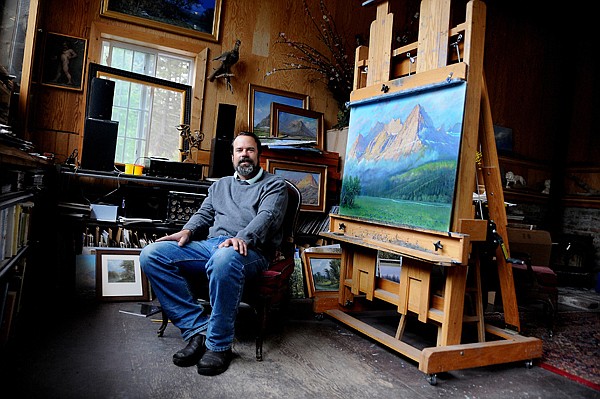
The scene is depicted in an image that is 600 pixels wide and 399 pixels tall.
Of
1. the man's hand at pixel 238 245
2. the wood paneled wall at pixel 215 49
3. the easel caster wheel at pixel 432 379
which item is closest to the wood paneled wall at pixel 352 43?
the wood paneled wall at pixel 215 49

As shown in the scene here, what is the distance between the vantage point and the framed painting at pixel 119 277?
3028 millimetres

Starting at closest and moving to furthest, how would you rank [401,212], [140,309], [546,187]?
[401,212]
[140,309]
[546,187]

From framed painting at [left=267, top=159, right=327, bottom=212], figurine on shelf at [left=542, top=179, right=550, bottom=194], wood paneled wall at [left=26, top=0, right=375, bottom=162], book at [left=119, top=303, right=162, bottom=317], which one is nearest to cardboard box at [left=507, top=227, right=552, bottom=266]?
figurine on shelf at [left=542, top=179, right=550, bottom=194]

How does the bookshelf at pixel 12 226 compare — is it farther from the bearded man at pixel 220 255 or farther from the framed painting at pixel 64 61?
the framed painting at pixel 64 61

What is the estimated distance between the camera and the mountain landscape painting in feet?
7.44

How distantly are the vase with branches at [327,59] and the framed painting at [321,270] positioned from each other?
1534mm

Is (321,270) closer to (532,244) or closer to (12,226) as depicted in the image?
(12,226)

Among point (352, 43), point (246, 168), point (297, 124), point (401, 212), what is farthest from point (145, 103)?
point (401, 212)

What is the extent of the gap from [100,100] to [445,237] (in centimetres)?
260

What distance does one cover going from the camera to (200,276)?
242cm

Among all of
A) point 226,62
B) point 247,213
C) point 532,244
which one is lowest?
point 532,244

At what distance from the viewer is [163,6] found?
3.96 metres

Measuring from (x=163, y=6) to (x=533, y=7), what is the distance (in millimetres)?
5262

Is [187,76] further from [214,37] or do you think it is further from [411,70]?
[411,70]
